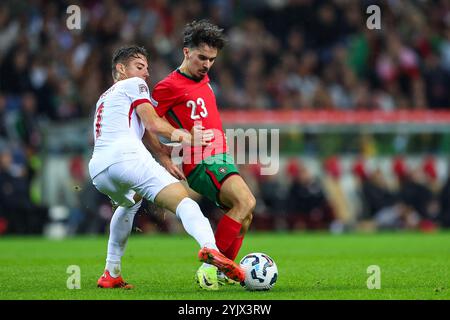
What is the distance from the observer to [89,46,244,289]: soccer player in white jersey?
8195 millimetres

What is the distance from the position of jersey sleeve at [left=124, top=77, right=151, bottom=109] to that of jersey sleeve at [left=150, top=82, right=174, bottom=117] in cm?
64

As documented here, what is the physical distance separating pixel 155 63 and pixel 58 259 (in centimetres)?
1022

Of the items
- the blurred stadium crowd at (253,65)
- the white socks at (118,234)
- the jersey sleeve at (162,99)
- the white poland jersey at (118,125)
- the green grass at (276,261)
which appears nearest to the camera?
the green grass at (276,261)

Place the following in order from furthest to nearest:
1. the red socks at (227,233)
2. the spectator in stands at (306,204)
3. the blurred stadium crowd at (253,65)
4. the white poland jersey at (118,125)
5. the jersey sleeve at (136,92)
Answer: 1. the spectator in stands at (306,204)
2. the blurred stadium crowd at (253,65)
3. the red socks at (227,233)
4. the jersey sleeve at (136,92)
5. the white poland jersey at (118,125)

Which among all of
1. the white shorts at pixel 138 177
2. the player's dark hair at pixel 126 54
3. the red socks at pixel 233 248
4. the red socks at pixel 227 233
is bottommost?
the red socks at pixel 233 248

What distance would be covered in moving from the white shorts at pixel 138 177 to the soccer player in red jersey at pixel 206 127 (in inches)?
30.2

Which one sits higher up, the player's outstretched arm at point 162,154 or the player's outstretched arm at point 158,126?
the player's outstretched arm at point 158,126

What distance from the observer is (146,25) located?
24.0m

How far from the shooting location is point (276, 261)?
12.6 m

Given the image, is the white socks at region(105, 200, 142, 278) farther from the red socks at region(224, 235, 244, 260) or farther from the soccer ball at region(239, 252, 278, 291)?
the soccer ball at region(239, 252, 278, 291)

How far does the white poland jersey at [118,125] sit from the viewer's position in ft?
27.9

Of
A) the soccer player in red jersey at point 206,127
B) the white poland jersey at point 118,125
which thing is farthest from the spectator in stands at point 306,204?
the white poland jersey at point 118,125

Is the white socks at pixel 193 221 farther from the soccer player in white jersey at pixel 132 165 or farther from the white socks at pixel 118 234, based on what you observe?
the white socks at pixel 118 234

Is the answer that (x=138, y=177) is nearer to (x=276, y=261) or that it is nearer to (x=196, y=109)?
(x=196, y=109)
